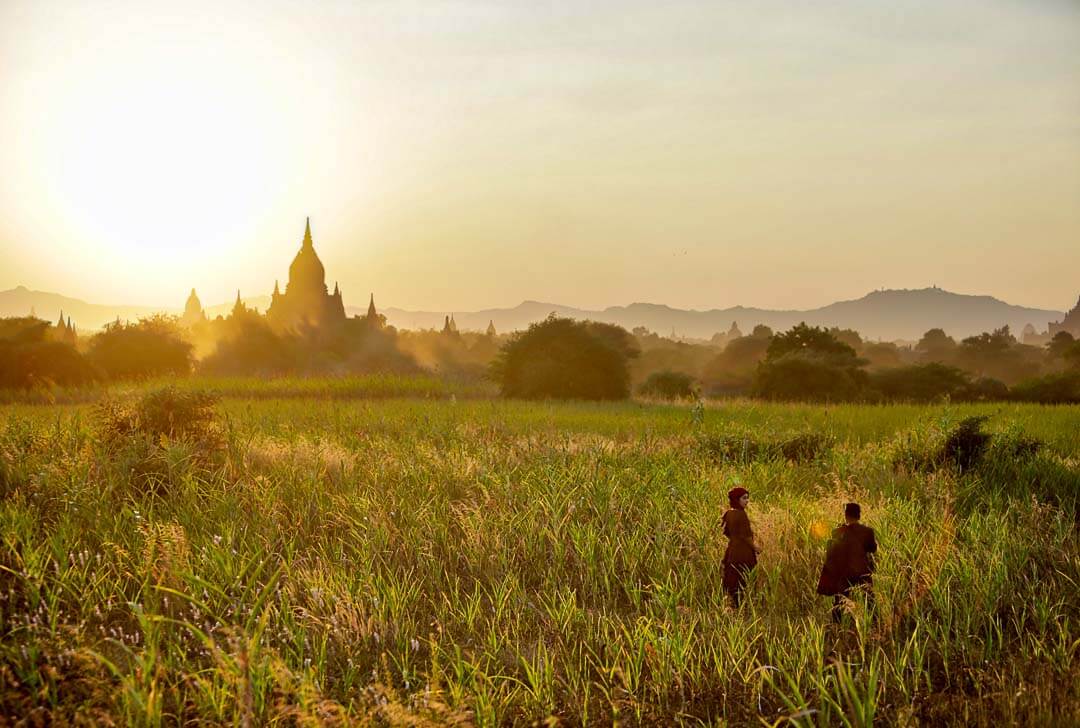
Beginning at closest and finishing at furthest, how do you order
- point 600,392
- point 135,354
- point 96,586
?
point 96,586 → point 600,392 → point 135,354

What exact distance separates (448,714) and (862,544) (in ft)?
9.62

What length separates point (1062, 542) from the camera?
602cm

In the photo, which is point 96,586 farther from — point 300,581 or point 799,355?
point 799,355

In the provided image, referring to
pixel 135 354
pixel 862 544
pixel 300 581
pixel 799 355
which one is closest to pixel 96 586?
pixel 300 581

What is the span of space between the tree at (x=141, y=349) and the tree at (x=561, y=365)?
53.3ft

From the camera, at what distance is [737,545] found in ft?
15.0

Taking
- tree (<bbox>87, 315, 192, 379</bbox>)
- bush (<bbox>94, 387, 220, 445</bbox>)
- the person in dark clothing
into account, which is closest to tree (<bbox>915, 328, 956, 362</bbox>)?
tree (<bbox>87, 315, 192, 379</bbox>)

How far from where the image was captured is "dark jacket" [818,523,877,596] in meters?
4.34

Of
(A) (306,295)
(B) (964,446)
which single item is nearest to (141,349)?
(B) (964,446)

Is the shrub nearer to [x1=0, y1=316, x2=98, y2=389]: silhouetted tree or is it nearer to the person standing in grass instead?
the person standing in grass

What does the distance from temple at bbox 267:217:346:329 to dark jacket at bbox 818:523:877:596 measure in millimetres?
97855

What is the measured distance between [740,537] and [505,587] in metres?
1.86

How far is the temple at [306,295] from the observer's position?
3853 inches

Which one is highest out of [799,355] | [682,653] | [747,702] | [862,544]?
[799,355]
